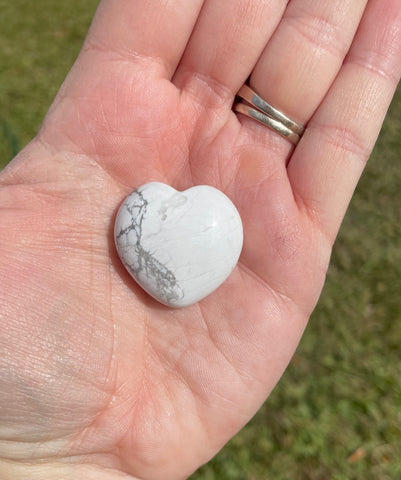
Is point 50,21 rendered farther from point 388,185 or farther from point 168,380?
point 168,380

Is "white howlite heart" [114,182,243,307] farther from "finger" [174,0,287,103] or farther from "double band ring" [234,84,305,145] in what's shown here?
"finger" [174,0,287,103]

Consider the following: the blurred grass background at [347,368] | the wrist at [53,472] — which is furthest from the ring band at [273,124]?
the wrist at [53,472]

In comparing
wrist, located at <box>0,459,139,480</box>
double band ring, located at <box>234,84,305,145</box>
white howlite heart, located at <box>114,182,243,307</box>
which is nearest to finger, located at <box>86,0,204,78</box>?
double band ring, located at <box>234,84,305,145</box>

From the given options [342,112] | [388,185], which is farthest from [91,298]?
[388,185]

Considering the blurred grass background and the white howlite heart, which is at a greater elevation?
the white howlite heart

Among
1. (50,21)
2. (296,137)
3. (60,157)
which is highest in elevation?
(296,137)

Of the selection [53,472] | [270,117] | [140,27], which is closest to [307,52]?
[270,117]
